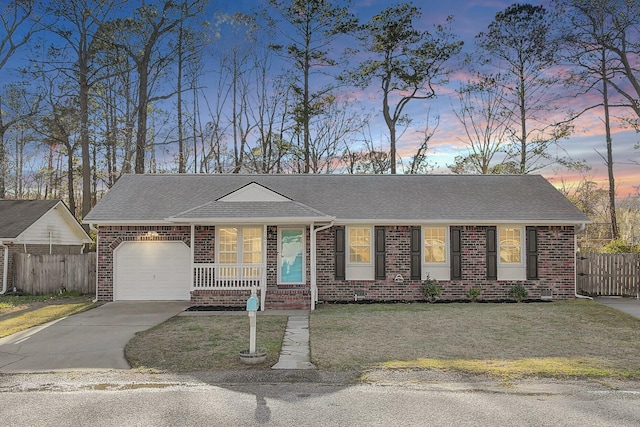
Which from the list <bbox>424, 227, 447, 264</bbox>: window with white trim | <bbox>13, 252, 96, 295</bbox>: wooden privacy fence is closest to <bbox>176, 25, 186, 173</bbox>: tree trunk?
<bbox>13, 252, 96, 295</bbox>: wooden privacy fence

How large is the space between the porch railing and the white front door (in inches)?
30.5

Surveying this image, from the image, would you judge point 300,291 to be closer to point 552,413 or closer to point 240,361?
point 240,361

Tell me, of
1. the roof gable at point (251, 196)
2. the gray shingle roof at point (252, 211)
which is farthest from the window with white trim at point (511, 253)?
the roof gable at point (251, 196)

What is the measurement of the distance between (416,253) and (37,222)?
49.3ft

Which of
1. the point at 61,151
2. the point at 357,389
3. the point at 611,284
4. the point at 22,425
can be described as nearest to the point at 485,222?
the point at 611,284

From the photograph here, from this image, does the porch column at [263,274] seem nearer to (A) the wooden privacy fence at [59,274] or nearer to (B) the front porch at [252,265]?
(B) the front porch at [252,265]

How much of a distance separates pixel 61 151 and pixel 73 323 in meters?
28.7

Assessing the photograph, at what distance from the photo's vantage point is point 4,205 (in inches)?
886

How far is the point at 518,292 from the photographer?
54.0 feet

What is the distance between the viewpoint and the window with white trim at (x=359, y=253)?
16.5m

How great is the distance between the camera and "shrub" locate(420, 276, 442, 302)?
16.3 m

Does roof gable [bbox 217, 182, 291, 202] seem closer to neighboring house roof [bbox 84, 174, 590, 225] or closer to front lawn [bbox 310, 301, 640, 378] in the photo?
neighboring house roof [bbox 84, 174, 590, 225]

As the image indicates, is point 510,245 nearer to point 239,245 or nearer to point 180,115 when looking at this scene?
point 239,245

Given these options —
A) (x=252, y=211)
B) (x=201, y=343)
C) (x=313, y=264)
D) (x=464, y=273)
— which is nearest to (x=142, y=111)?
(x=252, y=211)
